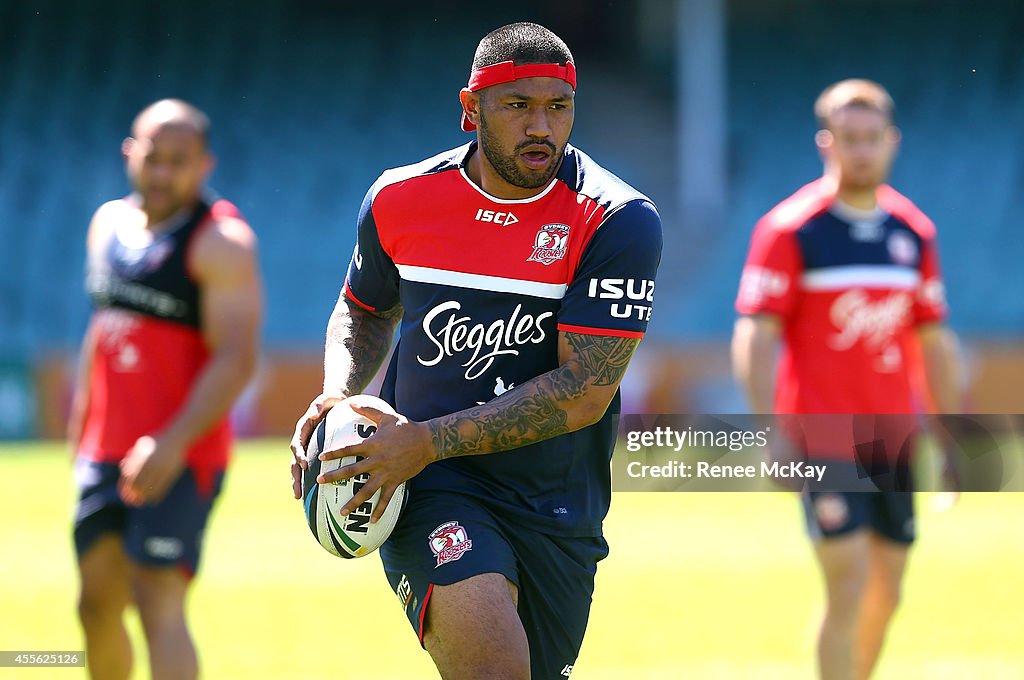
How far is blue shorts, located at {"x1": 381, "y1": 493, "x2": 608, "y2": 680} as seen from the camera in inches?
160

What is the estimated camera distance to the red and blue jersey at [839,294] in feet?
21.4

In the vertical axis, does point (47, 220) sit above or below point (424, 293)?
above

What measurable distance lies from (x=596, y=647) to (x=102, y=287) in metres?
3.50

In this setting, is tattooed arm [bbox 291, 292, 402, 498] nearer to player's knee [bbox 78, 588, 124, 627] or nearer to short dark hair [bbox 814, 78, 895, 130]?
player's knee [bbox 78, 588, 124, 627]

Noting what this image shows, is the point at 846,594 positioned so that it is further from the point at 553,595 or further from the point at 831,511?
the point at 553,595

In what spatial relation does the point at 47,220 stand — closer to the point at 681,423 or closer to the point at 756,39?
the point at 756,39

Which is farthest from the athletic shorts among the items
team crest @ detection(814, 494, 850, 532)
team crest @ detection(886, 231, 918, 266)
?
team crest @ detection(886, 231, 918, 266)

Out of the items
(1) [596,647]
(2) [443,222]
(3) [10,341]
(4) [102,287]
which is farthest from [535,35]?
(3) [10,341]

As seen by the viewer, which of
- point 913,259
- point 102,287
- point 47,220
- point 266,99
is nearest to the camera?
point 102,287

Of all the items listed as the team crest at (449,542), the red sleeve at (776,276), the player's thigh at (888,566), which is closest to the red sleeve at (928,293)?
the red sleeve at (776,276)

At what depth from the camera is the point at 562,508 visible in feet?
14.5

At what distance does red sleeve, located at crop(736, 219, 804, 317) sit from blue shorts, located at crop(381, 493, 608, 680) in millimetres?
2285

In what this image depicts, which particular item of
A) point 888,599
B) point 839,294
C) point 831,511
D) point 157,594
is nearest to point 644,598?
point 888,599

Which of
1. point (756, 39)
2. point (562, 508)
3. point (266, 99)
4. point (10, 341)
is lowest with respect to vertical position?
point (562, 508)
